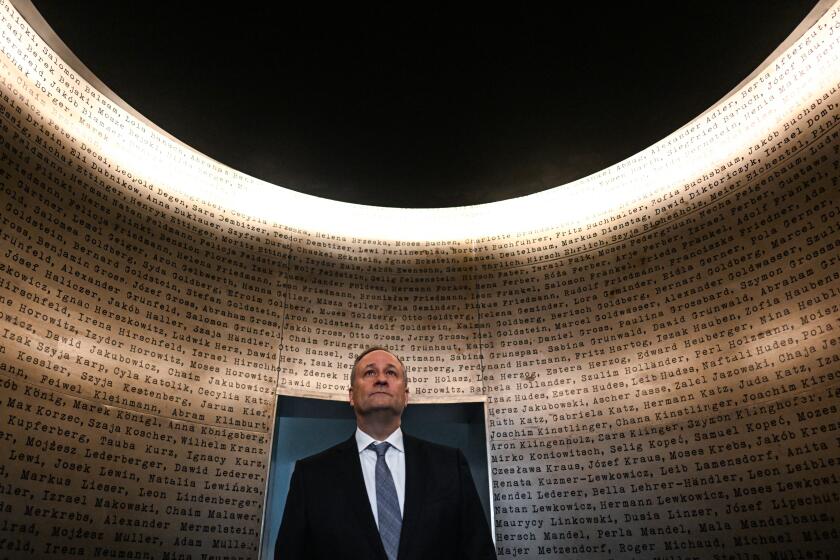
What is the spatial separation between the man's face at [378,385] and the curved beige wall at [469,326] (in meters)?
2.91

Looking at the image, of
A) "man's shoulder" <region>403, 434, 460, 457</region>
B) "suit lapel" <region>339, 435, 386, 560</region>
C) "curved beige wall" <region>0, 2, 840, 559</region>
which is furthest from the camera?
"curved beige wall" <region>0, 2, 840, 559</region>

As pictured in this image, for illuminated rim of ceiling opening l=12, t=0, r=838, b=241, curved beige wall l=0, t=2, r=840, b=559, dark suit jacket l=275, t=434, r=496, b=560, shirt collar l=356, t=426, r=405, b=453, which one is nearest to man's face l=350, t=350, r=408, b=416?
shirt collar l=356, t=426, r=405, b=453

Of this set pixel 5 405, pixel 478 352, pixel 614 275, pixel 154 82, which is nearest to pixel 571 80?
pixel 614 275

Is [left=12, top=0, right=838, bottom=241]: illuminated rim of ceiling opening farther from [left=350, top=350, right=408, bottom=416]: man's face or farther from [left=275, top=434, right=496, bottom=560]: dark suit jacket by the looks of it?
[left=275, top=434, right=496, bottom=560]: dark suit jacket

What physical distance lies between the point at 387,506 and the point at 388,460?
23 cm

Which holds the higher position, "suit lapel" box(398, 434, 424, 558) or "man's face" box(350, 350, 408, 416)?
"man's face" box(350, 350, 408, 416)

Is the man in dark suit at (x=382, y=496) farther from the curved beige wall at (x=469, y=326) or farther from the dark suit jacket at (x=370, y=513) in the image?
the curved beige wall at (x=469, y=326)

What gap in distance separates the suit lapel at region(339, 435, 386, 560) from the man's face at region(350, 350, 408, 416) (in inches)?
8.4

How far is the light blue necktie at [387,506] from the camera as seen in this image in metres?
2.55

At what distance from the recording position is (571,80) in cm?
519

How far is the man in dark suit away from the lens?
256cm

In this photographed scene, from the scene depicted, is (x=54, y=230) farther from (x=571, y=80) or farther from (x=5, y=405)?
(x=571, y=80)

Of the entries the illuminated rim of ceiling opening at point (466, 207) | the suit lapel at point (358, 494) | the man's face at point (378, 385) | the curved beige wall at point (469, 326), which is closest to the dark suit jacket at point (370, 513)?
the suit lapel at point (358, 494)

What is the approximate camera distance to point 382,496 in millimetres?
2666
